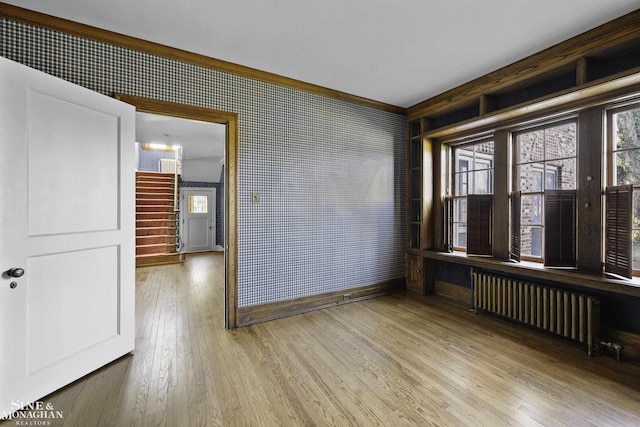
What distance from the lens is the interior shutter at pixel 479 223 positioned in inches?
135

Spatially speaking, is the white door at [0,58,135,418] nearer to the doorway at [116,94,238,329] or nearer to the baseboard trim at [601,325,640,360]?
the doorway at [116,94,238,329]

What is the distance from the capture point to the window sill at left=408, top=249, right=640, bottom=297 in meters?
2.17

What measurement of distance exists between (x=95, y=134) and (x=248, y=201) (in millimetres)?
1415

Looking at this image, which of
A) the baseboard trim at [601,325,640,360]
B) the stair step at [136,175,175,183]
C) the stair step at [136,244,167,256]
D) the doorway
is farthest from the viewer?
the stair step at [136,175,175,183]

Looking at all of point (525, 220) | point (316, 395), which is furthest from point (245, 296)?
point (525, 220)

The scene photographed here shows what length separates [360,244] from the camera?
3939mm

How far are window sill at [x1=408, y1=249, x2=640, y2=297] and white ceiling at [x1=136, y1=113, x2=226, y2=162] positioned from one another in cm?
392

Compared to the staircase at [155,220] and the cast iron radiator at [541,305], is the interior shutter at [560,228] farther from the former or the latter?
the staircase at [155,220]

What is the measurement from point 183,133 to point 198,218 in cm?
423

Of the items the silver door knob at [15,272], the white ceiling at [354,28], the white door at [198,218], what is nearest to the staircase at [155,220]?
the white door at [198,218]

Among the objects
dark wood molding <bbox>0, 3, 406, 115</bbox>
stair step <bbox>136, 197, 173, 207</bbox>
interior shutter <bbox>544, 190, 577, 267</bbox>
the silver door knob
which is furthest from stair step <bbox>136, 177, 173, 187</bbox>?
interior shutter <bbox>544, 190, 577, 267</bbox>

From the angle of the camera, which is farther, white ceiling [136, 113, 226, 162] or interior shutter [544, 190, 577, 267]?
white ceiling [136, 113, 226, 162]

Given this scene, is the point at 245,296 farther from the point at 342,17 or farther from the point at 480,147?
the point at 480,147

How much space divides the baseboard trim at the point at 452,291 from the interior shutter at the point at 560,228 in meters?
1.16
